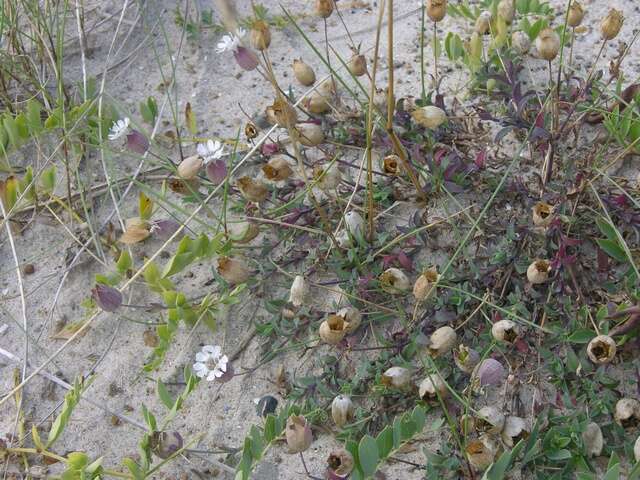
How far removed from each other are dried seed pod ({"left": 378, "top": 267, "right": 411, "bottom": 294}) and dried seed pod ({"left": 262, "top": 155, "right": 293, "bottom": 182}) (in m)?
0.36

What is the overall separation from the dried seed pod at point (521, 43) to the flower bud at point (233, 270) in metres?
0.94

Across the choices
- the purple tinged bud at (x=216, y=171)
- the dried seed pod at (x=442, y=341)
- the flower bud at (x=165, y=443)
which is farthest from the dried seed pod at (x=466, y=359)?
the purple tinged bud at (x=216, y=171)

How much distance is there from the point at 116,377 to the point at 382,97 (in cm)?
100

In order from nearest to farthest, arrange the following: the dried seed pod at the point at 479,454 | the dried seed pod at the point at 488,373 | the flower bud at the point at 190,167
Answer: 1. the dried seed pod at the point at 479,454
2. the dried seed pod at the point at 488,373
3. the flower bud at the point at 190,167

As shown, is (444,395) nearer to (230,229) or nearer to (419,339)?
(419,339)

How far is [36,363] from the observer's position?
190 cm

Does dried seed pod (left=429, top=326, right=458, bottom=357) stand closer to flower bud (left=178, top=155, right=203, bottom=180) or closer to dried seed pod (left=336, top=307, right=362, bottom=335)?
dried seed pod (left=336, top=307, right=362, bottom=335)

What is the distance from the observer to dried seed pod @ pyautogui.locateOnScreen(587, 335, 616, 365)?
148 centimetres

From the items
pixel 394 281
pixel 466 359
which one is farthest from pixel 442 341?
pixel 394 281

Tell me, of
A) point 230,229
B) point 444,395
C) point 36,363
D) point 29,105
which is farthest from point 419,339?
point 29,105

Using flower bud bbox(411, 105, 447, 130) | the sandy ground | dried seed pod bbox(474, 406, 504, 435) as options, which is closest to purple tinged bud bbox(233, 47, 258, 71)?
the sandy ground

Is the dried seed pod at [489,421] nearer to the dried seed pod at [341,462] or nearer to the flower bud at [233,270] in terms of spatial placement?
the dried seed pod at [341,462]

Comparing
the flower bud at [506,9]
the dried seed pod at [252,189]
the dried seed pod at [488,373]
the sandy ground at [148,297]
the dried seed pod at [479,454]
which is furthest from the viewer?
the flower bud at [506,9]

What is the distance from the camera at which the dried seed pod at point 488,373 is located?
1517 mm
